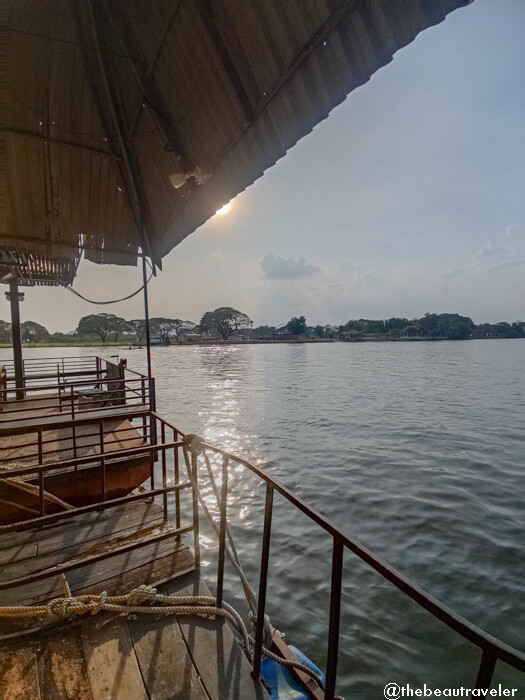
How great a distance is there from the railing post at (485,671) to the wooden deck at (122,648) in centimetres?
147

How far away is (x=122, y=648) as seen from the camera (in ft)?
6.97

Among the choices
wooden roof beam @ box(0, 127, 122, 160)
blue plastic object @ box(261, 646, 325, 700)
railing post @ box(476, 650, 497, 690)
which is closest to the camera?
railing post @ box(476, 650, 497, 690)

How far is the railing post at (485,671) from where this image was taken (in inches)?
38.0

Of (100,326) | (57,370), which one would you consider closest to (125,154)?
(57,370)

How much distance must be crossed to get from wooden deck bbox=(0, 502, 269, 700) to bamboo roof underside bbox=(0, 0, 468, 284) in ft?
11.6

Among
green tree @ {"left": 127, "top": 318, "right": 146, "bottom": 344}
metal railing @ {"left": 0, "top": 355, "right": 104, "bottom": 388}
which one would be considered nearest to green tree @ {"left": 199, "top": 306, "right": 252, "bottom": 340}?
green tree @ {"left": 127, "top": 318, "right": 146, "bottom": 344}

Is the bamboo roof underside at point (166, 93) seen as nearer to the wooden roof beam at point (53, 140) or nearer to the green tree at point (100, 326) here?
the wooden roof beam at point (53, 140)

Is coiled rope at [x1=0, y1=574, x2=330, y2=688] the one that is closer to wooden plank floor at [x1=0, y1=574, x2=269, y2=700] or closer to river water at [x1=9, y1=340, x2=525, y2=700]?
wooden plank floor at [x1=0, y1=574, x2=269, y2=700]

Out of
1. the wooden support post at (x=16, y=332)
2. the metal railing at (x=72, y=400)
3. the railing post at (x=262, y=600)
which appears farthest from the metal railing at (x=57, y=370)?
the railing post at (x=262, y=600)

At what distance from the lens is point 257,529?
6539 millimetres

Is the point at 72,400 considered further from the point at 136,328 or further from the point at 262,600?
the point at 136,328

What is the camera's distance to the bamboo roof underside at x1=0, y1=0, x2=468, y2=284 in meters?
2.00

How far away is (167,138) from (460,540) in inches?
302

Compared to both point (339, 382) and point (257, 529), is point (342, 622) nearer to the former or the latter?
point (257, 529)
